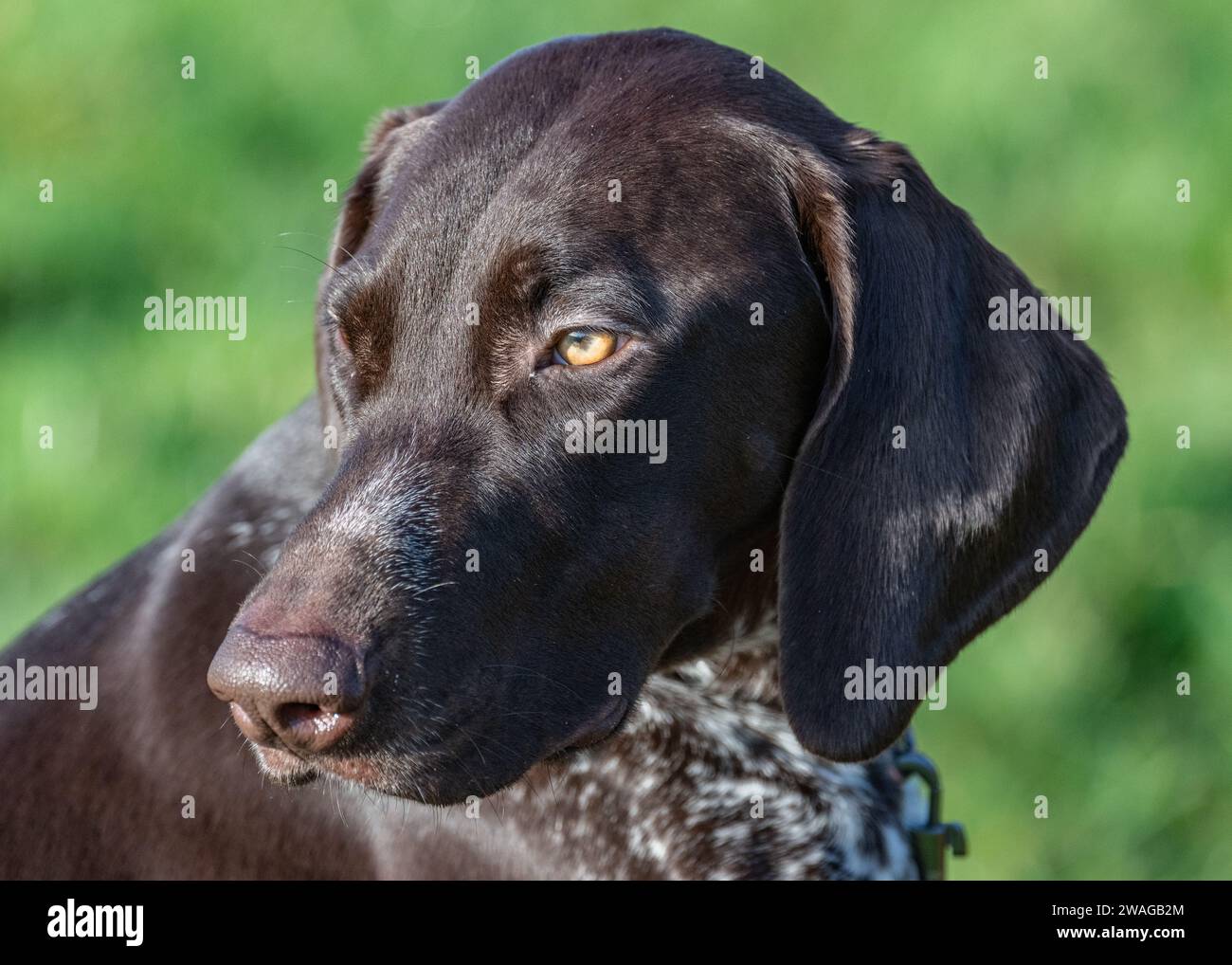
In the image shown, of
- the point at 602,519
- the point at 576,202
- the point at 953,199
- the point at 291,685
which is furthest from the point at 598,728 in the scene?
the point at 953,199

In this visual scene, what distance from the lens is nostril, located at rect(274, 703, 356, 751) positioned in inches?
92.5

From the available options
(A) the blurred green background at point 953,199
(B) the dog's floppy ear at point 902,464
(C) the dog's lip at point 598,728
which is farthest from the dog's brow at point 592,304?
(A) the blurred green background at point 953,199

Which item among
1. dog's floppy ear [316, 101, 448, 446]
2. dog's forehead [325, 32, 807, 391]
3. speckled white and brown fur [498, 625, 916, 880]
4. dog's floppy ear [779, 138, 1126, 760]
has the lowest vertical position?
speckled white and brown fur [498, 625, 916, 880]

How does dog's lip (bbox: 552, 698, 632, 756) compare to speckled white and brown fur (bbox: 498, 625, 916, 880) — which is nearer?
dog's lip (bbox: 552, 698, 632, 756)

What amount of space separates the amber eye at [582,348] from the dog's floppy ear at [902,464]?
396 millimetres

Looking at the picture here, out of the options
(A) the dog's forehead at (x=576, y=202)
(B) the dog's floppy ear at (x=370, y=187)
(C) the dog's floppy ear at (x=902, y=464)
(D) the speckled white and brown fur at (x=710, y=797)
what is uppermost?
(B) the dog's floppy ear at (x=370, y=187)

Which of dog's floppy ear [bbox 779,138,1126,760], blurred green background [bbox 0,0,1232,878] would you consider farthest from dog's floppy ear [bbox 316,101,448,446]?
blurred green background [bbox 0,0,1232,878]

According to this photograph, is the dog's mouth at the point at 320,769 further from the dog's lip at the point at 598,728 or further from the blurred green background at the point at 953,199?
the blurred green background at the point at 953,199

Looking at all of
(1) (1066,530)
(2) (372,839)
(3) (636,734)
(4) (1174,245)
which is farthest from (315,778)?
(4) (1174,245)

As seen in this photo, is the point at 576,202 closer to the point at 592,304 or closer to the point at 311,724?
the point at 592,304

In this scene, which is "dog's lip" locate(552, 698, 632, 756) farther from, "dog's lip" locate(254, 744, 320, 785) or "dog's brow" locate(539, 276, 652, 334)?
"dog's brow" locate(539, 276, 652, 334)

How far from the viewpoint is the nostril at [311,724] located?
2350 millimetres

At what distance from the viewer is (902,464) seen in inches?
110

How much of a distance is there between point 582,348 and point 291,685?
28.0 inches
